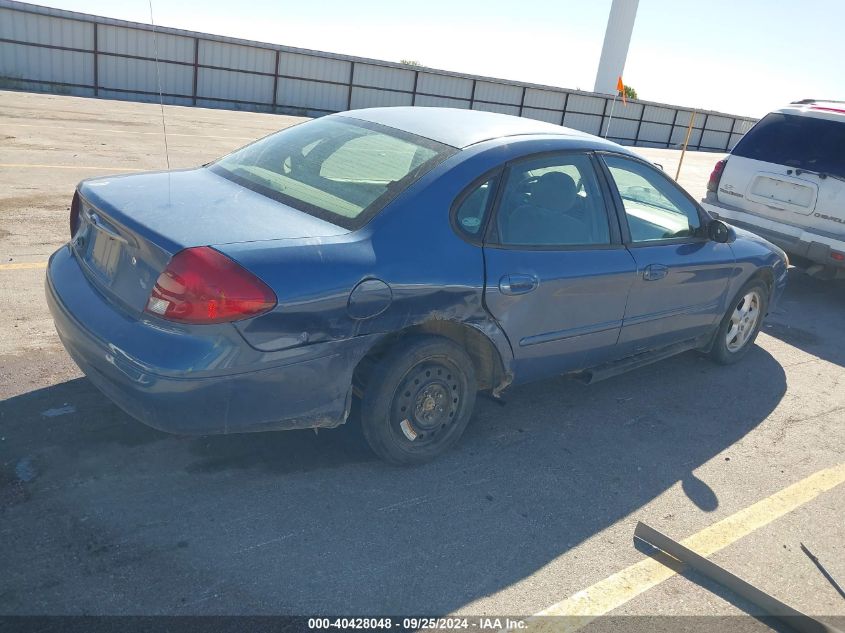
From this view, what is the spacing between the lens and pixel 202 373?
9.61 ft

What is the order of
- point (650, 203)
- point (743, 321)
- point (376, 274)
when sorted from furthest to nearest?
point (743, 321) → point (650, 203) → point (376, 274)

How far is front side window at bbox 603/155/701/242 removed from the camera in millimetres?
4467

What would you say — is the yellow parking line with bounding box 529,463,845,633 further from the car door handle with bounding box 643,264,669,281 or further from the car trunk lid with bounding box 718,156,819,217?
the car trunk lid with bounding box 718,156,819,217

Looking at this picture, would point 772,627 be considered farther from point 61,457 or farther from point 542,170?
point 61,457

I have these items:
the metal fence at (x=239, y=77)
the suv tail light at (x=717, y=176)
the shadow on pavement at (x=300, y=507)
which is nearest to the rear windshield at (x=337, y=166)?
the shadow on pavement at (x=300, y=507)

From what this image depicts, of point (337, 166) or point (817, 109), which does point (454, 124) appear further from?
point (817, 109)

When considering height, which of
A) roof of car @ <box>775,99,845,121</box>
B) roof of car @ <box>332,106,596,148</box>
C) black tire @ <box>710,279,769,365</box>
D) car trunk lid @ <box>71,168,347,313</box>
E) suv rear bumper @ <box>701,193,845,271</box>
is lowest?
black tire @ <box>710,279,769,365</box>

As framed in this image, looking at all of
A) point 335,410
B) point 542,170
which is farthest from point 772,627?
point 542,170

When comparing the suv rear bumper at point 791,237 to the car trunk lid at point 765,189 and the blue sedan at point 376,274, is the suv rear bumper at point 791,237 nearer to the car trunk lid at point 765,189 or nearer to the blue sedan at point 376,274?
the car trunk lid at point 765,189

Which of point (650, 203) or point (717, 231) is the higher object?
point (650, 203)

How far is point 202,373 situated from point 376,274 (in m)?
0.83

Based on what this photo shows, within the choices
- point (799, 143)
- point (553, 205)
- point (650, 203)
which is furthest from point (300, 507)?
point (799, 143)

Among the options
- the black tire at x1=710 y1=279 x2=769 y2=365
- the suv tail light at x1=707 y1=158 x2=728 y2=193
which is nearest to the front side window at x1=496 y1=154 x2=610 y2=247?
the black tire at x1=710 y1=279 x2=769 y2=365

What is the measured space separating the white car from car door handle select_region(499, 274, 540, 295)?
4.88m
